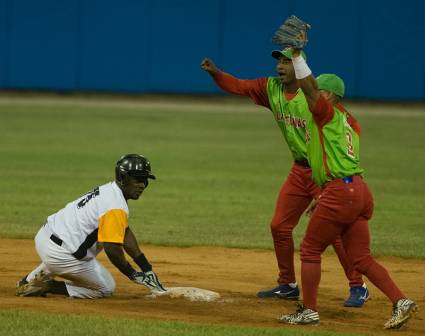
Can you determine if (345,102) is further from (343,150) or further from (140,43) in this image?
(343,150)

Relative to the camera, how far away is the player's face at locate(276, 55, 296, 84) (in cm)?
752

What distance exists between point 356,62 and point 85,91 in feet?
28.1

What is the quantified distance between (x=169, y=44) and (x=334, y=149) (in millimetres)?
23355

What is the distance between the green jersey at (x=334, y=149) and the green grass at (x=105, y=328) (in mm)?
1126

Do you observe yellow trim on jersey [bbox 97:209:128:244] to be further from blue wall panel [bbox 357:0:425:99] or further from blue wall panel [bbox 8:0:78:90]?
blue wall panel [bbox 8:0:78:90]

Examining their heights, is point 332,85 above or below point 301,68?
below

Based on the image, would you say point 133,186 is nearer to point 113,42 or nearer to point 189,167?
point 189,167

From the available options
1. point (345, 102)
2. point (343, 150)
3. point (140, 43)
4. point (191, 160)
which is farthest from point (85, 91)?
point (343, 150)

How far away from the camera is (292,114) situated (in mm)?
7629

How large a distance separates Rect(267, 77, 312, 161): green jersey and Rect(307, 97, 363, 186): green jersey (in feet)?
2.77

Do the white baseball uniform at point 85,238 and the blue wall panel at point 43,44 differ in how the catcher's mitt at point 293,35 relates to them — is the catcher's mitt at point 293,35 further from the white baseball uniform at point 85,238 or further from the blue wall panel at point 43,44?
the blue wall panel at point 43,44

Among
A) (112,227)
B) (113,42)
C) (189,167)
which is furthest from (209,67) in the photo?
(113,42)

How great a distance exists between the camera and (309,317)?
6.62 metres

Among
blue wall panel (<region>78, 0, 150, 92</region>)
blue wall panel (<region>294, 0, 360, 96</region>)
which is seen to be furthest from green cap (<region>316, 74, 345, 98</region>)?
blue wall panel (<region>78, 0, 150, 92</region>)
